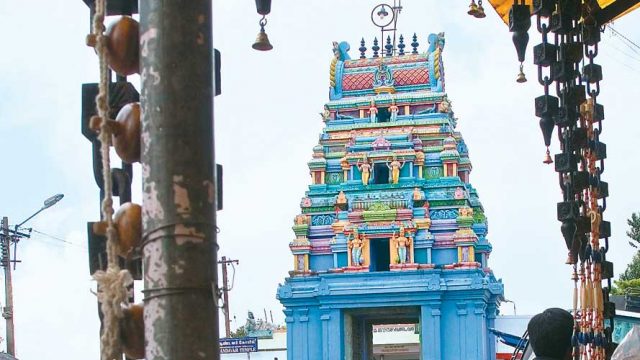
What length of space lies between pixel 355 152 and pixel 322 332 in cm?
427

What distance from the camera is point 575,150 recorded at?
443cm

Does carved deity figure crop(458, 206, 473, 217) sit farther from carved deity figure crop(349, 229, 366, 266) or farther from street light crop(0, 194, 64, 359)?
street light crop(0, 194, 64, 359)

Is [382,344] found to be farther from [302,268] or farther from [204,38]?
[204,38]

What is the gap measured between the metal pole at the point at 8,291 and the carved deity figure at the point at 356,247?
7723mm

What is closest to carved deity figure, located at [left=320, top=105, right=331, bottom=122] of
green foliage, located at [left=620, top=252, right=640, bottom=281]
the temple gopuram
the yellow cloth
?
the temple gopuram

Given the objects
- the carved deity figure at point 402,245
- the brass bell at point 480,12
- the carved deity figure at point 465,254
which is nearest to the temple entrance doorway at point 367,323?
the carved deity figure at point 402,245

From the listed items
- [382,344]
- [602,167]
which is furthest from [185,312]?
[382,344]

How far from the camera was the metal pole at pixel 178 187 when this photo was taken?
1654mm

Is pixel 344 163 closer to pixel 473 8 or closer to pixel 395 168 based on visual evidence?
pixel 395 168

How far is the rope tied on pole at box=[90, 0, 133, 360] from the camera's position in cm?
175

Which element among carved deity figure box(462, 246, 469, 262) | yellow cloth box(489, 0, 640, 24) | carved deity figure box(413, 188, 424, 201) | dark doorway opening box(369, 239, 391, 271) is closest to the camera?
yellow cloth box(489, 0, 640, 24)

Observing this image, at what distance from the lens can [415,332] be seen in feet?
106

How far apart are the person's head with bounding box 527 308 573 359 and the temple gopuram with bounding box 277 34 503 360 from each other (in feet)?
68.6

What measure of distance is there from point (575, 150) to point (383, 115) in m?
22.2
